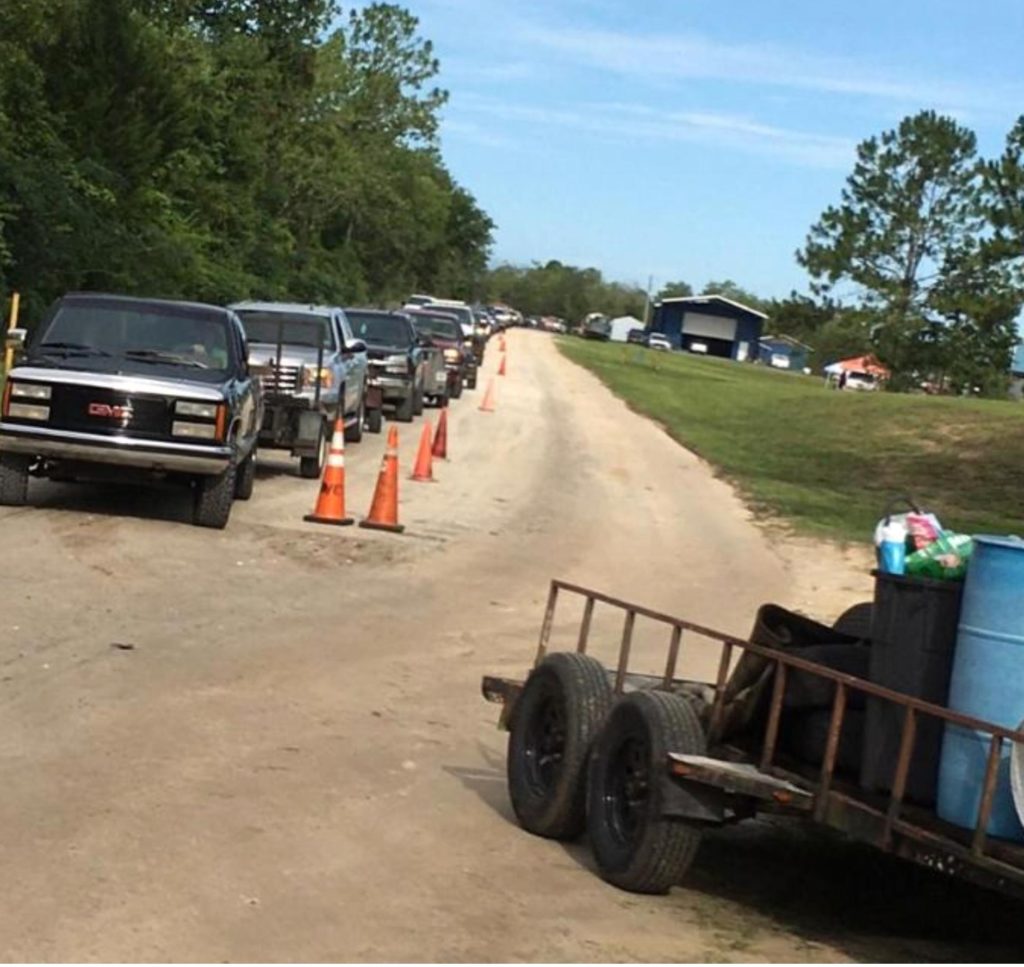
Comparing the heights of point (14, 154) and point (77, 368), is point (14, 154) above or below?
above

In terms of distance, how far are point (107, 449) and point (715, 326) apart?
158690 millimetres

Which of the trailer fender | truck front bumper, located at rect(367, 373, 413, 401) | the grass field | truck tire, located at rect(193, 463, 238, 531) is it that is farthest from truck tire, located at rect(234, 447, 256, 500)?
truck front bumper, located at rect(367, 373, 413, 401)

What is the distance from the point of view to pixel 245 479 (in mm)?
17344

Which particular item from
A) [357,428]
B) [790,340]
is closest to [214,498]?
[357,428]

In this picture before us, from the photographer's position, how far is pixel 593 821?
7059mm

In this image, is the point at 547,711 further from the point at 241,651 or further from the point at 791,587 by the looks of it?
the point at 791,587

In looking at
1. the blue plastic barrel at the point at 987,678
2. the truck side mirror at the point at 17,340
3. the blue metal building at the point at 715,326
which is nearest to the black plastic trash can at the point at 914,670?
the blue plastic barrel at the point at 987,678

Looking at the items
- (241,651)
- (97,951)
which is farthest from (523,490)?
(97,951)

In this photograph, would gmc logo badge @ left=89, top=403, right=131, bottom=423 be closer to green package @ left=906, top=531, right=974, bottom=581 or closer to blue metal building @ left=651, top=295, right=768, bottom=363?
green package @ left=906, top=531, right=974, bottom=581

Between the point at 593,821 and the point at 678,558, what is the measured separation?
34.8 ft

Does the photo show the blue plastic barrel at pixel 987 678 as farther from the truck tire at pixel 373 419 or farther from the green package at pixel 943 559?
the truck tire at pixel 373 419

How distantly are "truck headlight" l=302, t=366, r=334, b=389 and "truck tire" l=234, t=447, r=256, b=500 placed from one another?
9.33ft

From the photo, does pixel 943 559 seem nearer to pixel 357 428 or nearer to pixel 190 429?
pixel 190 429

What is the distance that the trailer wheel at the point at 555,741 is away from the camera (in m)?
7.39
